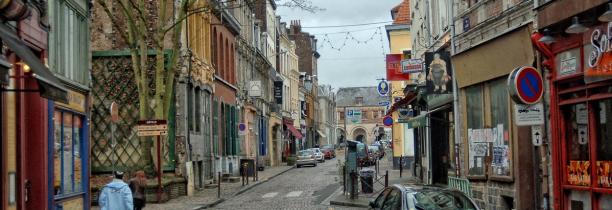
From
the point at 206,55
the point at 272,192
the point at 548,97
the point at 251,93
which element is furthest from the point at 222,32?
the point at 548,97

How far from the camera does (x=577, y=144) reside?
14008 mm

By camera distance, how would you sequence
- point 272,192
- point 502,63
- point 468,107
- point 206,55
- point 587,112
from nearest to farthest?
1. point 587,112
2. point 502,63
3. point 468,107
4. point 272,192
5. point 206,55

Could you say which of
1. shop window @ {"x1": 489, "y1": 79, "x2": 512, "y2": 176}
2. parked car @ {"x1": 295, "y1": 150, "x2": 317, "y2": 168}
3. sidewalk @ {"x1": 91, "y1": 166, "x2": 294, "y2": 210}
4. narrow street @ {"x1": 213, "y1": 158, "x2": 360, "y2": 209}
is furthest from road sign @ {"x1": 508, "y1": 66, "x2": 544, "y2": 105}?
parked car @ {"x1": 295, "y1": 150, "x2": 317, "y2": 168}

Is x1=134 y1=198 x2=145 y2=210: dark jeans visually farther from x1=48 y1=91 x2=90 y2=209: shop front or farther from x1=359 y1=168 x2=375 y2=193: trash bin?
x1=359 y1=168 x2=375 y2=193: trash bin

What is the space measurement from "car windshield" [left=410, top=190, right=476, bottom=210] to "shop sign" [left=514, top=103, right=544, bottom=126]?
1.52 metres

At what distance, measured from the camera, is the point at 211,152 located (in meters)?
35.9

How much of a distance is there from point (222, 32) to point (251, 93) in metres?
9.03

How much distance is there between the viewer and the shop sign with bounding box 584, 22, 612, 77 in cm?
1219

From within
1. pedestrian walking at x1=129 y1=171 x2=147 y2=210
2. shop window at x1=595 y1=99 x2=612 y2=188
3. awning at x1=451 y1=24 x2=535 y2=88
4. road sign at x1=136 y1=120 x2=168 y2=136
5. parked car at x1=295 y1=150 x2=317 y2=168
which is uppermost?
awning at x1=451 y1=24 x2=535 y2=88

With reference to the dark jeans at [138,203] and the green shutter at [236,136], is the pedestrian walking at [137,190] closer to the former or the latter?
the dark jeans at [138,203]

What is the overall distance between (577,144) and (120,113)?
62.6 feet

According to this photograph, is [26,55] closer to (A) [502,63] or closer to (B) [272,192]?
(A) [502,63]

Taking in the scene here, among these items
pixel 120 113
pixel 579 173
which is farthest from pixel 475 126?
pixel 120 113

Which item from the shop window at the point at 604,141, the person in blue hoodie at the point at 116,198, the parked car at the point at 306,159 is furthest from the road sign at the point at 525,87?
the parked car at the point at 306,159
